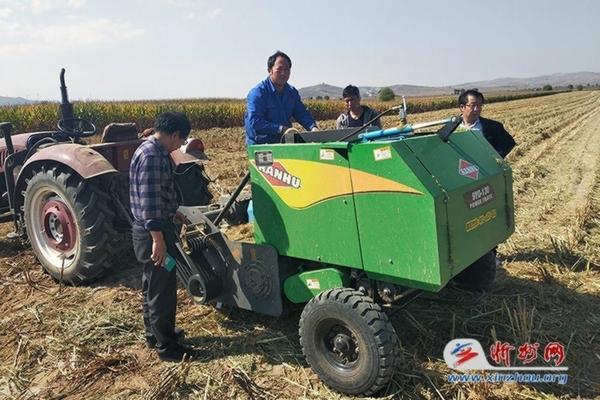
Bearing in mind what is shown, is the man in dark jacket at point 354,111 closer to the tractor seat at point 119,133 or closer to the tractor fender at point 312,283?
the tractor seat at point 119,133

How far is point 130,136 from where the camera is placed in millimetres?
5395

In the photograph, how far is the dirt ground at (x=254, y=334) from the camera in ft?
9.96

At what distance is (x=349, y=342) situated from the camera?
299 centimetres

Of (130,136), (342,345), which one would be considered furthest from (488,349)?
(130,136)

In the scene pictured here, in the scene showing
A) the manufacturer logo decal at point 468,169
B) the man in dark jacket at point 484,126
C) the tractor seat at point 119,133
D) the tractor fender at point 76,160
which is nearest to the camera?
the manufacturer logo decal at point 468,169

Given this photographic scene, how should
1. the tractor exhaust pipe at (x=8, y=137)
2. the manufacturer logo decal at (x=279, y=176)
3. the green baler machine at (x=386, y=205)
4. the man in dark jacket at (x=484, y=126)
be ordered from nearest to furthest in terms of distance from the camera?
the green baler machine at (x=386, y=205)
the manufacturer logo decal at (x=279, y=176)
the man in dark jacket at (x=484, y=126)
the tractor exhaust pipe at (x=8, y=137)

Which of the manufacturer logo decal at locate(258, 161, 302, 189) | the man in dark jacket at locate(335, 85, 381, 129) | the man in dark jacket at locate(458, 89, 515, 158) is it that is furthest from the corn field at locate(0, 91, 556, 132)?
the manufacturer logo decal at locate(258, 161, 302, 189)

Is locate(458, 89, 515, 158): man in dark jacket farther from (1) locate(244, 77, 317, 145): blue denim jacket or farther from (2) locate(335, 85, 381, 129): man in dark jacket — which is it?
(1) locate(244, 77, 317, 145): blue denim jacket

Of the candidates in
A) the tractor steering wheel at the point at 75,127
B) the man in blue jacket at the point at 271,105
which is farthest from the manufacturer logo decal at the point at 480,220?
the tractor steering wheel at the point at 75,127

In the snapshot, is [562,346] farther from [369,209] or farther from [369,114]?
[369,114]

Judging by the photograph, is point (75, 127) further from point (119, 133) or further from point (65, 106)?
point (119, 133)

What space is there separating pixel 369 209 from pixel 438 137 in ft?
2.30

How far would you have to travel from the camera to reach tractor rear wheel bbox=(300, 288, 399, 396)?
9.15 feet

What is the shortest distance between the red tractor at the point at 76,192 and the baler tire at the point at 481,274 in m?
2.87
